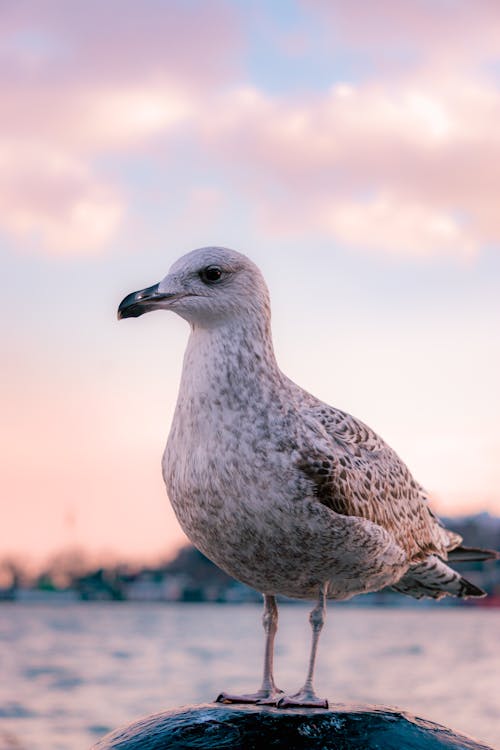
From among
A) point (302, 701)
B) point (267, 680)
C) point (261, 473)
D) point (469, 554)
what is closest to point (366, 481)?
point (261, 473)

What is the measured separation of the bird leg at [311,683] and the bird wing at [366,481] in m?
0.61

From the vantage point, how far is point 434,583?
27.8 feet

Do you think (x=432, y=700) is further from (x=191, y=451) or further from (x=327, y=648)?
(x=191, y=451)

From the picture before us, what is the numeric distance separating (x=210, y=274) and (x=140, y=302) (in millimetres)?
464

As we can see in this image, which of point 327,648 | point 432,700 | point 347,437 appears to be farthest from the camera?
point 327,648

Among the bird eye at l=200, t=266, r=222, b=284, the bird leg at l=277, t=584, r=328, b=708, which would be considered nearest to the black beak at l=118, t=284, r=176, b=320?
the bird eye at l=200, t=266, r=222, b=284

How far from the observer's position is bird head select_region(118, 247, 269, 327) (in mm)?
6852

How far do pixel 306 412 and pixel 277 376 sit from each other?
317 millimetres

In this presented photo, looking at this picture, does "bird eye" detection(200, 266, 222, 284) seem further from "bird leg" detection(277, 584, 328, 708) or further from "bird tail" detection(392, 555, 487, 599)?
"bird tail" detection(392, 555, 487, 599)

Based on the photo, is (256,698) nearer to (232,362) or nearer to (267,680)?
(267,680)

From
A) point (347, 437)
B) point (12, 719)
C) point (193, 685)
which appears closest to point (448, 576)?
point (347, 437)

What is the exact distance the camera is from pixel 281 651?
3346 inches

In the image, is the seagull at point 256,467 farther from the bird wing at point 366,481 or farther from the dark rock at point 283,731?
the dark rock at point 283,731

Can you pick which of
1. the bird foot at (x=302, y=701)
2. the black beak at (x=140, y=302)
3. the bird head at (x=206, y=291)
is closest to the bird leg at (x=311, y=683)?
the bird foot at (x=302, y=701)
